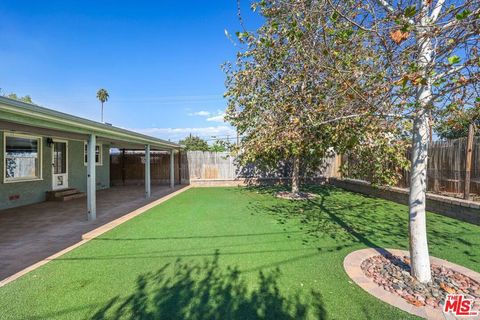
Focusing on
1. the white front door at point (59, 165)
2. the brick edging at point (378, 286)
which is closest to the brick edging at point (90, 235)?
the white front door at point (59, 165)

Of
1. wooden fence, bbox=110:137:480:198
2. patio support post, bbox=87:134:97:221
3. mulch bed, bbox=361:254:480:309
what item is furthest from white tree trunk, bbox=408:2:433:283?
wooden fence, bbox=110:137:480:198

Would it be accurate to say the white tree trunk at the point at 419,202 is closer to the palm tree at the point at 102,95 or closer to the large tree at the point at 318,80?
the large tree at the point at 318,80

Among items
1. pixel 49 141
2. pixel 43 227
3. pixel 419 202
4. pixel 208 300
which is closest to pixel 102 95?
pixel 49 141

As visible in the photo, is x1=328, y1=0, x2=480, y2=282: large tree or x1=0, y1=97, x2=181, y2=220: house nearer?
x1=328, y1=0, x2=480, y2=282: large tree

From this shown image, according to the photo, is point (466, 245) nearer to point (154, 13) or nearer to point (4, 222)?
point (4, 222)

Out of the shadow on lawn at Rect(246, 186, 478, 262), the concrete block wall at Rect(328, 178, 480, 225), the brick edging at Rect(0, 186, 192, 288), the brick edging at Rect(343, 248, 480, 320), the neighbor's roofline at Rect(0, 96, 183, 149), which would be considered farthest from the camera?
the concrete block wall at Rect(328, 178, 480, 225)

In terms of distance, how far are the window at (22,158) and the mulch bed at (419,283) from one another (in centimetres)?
988

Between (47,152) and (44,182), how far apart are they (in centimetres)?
107

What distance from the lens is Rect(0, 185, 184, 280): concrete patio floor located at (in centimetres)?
440

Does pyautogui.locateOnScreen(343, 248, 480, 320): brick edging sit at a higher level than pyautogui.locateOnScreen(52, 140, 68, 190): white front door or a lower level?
lower

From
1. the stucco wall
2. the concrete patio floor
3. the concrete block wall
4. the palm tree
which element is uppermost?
the palm tree

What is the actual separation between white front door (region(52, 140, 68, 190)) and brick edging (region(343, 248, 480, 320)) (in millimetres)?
10476

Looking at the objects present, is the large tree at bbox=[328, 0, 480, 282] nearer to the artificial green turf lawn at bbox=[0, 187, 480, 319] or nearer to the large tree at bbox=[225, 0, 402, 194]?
the large tree at bbox=[225, 0, 402, 194]

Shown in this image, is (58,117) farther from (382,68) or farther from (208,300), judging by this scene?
(382,68)
